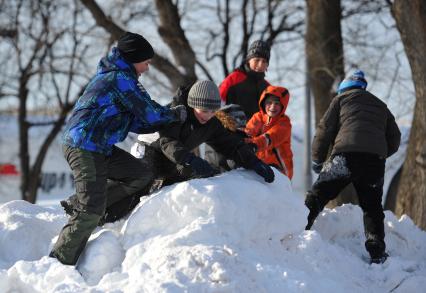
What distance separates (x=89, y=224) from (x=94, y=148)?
1.66 ft

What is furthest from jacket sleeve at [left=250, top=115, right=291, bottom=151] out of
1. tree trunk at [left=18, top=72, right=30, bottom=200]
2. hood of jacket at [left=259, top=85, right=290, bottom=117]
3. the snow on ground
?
tree trunk at [left=18, top=72, right=30, bottom=200]

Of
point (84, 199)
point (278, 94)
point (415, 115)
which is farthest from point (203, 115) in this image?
point (415, 115)

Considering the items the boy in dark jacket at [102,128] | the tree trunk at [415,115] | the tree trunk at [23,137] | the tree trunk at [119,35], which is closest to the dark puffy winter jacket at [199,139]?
the boy in dark jacket at [102,128]

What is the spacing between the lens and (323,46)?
11.4m

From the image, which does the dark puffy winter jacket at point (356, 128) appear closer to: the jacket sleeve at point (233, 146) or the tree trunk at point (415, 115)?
the jacket sleeve at point (233, 146)

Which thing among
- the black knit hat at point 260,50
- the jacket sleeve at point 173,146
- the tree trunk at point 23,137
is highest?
the black knit hat at point 260,50

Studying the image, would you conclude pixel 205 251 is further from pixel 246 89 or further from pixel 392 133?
pixel 246 89

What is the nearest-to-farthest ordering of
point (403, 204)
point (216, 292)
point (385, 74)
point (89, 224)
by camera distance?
point (216, 292)
point (89, 224)
point (403, 204)
point (385, 74)

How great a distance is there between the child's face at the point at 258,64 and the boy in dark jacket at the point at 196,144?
151 centimetres

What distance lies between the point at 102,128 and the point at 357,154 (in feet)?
7.30

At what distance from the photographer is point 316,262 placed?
476 centimetres

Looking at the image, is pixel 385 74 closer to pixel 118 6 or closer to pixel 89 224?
pixel 118 6

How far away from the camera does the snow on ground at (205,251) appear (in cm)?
416

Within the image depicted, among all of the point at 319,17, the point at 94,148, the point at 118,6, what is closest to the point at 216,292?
the point at 94,148
